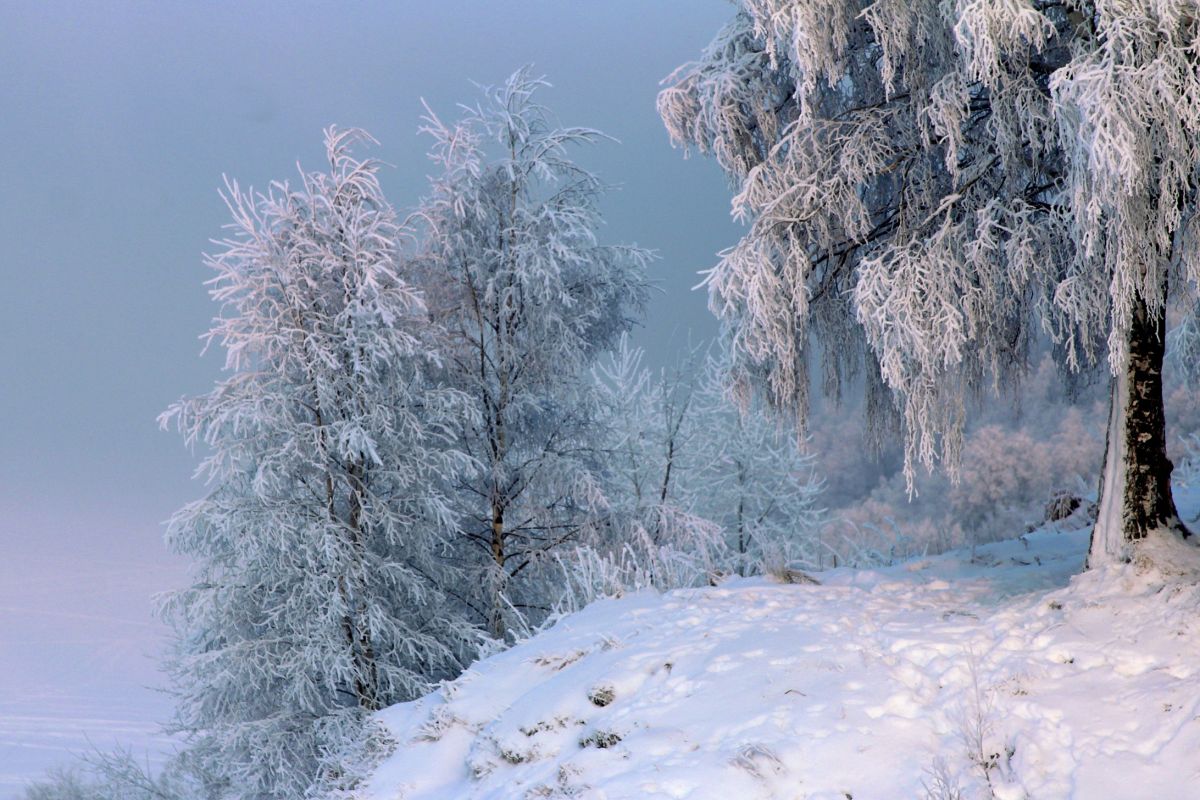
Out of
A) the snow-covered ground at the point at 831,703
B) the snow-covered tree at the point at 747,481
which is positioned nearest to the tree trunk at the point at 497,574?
the snow-covered ground at the point at 831,703

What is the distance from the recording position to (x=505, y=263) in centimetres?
1121

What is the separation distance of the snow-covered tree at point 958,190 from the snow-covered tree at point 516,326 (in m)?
3.61

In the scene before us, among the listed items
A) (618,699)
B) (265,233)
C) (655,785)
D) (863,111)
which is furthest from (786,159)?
(265,233)

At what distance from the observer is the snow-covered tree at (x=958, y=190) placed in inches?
225

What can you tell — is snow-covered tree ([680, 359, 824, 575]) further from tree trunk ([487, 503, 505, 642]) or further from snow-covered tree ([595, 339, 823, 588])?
tree trunk ([487, 503, 505, 642])

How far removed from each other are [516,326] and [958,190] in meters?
5.68

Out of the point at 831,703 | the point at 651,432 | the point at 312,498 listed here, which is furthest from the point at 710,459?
the point at 831,703

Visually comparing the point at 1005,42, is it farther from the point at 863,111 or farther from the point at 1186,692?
the point at 1186,692

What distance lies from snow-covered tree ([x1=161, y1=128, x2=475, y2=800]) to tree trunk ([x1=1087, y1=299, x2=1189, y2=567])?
5913 millimetres

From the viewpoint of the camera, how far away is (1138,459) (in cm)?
684

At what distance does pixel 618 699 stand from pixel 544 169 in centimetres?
765

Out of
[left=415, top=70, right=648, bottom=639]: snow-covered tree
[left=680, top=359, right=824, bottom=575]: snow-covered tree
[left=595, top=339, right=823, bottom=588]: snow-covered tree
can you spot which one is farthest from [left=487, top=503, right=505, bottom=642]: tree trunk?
[left=680, top=359, right=824, bottom=575]: snow-covered tree

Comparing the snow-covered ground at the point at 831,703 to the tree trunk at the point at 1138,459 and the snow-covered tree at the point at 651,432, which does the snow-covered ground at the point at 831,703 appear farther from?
the snow-covered tree at the point at 651,432

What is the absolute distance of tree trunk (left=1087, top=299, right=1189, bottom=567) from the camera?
6.74 meters
